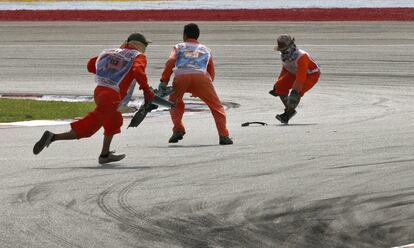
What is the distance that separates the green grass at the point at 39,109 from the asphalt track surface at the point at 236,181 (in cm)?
133

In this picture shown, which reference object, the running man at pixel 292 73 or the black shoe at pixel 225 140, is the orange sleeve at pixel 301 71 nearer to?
the running man at pixel 292 73

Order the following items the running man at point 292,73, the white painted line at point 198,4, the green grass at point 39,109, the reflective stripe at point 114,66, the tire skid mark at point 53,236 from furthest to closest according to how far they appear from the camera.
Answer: the white painted line at point 198,4 < the green grass at point 39,109 < the running man at point 292,73 < the reflective stripe at point 114,66 < the tire skid mark at point 53,236

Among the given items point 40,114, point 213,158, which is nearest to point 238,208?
point 213,158

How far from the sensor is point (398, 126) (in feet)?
50.8

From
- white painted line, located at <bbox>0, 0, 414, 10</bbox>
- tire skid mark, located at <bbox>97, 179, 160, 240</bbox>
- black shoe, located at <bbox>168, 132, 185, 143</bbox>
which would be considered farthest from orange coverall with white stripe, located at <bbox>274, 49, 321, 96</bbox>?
white painted line, located at <bbox>0, 0, 414, 10</bbox>

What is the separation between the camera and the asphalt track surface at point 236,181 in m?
8.11

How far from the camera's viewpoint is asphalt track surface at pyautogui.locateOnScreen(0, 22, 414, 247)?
26.6ft

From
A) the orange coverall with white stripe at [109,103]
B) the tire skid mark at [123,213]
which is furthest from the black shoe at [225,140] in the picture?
the tire skid mark at [123,213]

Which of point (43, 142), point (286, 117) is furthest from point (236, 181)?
point (286, 117)

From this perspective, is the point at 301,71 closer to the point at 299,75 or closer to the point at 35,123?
the point at 299,75

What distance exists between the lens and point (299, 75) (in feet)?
54.2

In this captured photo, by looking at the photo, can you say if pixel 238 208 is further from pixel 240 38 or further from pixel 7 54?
pixel 240 38

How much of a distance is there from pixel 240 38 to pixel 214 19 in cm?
566

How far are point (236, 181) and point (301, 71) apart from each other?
622cm
